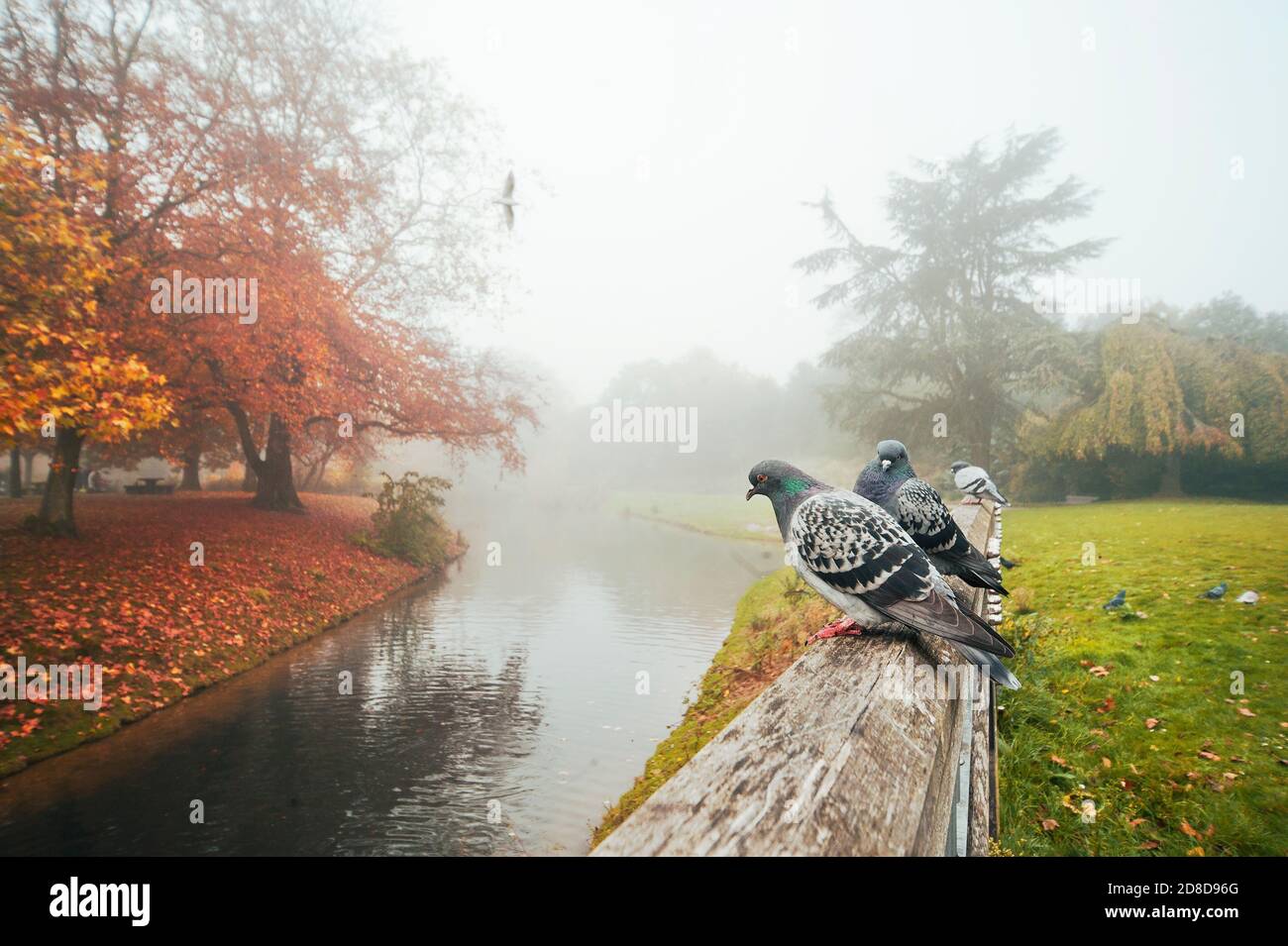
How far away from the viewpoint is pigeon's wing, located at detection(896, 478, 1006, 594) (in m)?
4.19

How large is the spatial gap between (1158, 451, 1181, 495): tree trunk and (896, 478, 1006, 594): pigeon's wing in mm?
22740

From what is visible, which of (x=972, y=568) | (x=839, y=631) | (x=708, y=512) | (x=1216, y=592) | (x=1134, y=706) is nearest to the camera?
(x=839, y=631)

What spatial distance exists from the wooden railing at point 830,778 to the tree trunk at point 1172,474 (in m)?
24.7

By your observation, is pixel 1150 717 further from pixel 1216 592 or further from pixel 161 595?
pixel 161 595

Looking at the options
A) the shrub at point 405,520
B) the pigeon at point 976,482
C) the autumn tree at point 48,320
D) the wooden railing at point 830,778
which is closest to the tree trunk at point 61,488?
the autumn tree at point 48,320

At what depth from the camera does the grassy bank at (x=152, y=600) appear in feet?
27.8

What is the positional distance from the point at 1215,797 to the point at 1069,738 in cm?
100

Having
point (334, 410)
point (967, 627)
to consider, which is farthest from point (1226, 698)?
point (334, 410)

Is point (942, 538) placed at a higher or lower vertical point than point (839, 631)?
higher

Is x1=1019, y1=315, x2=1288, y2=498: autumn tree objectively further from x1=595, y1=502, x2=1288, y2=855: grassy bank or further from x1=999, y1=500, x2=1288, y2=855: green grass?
x1=999, y1=500, x2=1288, y2=855: green grass

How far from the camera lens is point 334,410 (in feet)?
55.6

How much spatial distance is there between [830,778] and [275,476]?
23.2 metres

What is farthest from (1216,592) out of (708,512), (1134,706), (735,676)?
(708,512)

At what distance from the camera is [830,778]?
1496 mm
